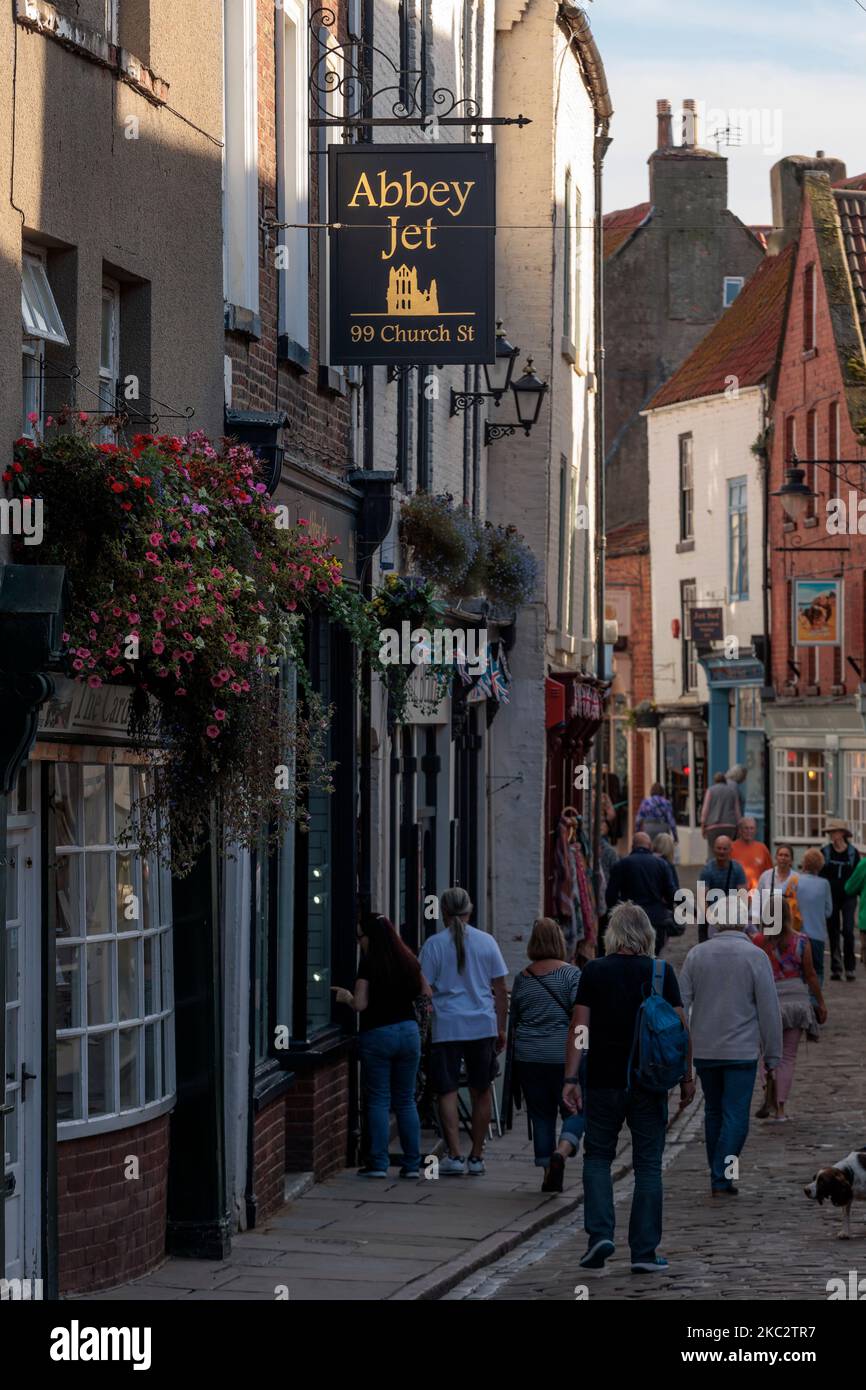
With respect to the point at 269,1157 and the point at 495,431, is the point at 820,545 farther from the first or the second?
the point at 269,1157

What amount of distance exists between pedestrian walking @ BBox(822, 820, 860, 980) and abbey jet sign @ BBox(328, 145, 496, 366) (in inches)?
575

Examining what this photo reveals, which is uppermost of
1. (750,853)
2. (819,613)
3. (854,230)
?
(854,230)

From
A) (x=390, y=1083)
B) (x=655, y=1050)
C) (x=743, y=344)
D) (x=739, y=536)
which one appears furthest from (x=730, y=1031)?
(x=743, y=344)

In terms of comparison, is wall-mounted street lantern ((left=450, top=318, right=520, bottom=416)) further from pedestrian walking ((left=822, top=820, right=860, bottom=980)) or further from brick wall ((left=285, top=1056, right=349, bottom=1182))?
pedestrian walking ((left=822, top=820, right=860, bottom=980))

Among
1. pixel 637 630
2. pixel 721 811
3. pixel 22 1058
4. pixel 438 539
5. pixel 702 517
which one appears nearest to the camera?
pixel 22 1058

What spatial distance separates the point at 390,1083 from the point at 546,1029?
1.07m

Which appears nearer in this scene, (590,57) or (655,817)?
(590,57)

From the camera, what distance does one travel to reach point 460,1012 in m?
14.8

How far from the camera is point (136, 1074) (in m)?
10.7

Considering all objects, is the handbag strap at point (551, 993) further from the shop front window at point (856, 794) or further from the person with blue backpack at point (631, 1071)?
the shop front window at point (856, 794)

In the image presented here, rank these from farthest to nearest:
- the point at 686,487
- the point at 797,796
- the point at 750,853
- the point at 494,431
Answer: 1. the point at 686,487
2. the point at 797,796
3. the point at 750,853
4. the point at 494,431

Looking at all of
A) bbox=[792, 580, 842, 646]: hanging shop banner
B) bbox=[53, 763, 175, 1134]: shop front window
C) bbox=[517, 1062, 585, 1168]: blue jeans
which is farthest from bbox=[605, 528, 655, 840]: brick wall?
bbox=[53, 763, 175, 1134]: shop front window

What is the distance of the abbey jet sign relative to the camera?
1316 centimetres
